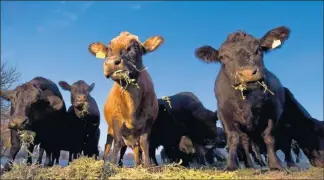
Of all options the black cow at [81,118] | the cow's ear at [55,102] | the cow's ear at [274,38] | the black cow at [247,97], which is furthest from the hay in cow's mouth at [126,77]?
the cow's ear at [55,102]

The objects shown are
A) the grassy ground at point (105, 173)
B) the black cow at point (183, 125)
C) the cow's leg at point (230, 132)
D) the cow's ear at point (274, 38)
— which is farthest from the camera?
the black cow at point (183, 125)

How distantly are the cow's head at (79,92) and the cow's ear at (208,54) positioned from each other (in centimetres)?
364

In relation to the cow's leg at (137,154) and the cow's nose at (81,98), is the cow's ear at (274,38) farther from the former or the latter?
the cow's nose at (81,98)

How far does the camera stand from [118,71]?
675 centimetres

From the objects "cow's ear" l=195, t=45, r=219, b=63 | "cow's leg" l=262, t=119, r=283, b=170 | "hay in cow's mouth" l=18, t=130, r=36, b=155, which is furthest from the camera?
"hay in cow's mouth" l=18, t=130, r=36, b=155

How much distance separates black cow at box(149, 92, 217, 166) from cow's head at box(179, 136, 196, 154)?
90 mm

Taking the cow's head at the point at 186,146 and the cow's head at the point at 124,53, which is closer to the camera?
the cow's head at the point at 124,53

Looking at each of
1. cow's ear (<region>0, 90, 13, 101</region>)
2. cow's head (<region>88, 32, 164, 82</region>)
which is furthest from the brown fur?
cow's ear (<region>0, 90, 13, 101</region>)

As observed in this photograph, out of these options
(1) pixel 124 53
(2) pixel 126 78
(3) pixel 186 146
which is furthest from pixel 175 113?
(2) pixel 126 78

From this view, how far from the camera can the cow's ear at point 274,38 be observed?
729 centimetres

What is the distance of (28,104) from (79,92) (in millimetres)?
1648

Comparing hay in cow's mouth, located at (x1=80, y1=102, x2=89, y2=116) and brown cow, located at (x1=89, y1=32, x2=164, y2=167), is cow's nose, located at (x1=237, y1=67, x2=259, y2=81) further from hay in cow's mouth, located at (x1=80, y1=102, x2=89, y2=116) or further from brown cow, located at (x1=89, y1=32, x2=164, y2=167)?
hay in cow's mouth, located at (x1=80, y1=102, x2=89, y2=116)

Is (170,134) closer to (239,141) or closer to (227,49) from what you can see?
(239,141)

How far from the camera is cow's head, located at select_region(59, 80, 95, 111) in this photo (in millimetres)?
10062
